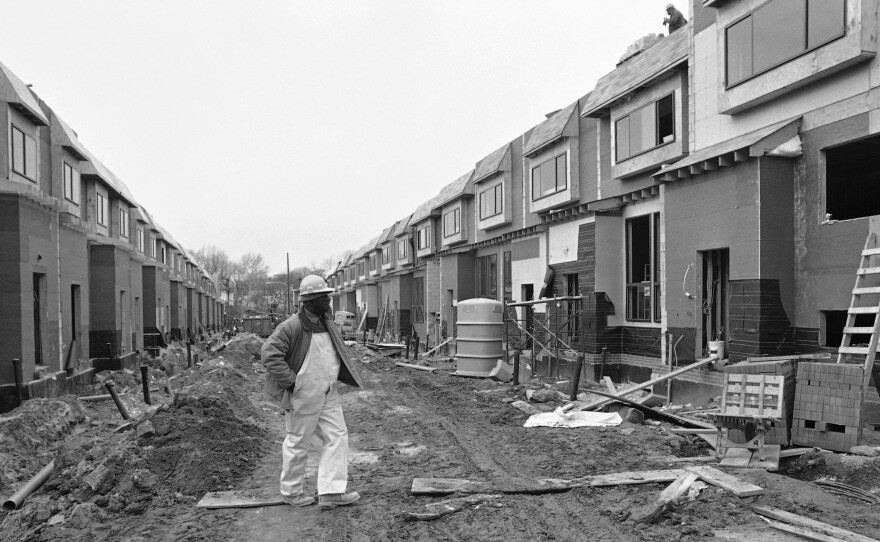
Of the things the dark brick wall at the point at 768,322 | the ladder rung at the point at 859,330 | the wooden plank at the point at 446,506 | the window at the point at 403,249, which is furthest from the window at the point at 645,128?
the window at the point at 403,249

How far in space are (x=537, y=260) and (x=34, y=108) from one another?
47.2ft

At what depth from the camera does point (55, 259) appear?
15.9 m

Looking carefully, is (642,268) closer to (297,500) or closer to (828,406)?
(828,406)

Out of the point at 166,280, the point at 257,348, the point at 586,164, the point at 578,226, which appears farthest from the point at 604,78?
the point at 166,280

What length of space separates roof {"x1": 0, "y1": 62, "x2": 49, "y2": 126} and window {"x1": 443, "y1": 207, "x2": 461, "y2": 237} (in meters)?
17.1

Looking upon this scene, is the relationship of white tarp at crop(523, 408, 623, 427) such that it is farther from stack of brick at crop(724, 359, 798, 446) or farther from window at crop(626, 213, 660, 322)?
window at crop(626, 213, 660, 322)

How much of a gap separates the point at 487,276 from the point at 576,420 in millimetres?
15807

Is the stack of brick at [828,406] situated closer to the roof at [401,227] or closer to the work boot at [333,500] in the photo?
the work boot at [333,500]

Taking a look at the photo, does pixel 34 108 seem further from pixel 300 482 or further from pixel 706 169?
pixel 706 169

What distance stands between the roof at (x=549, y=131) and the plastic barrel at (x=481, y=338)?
5.60 m

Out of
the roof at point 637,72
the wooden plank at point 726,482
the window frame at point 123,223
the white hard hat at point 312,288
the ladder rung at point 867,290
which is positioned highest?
the roof at point 637,72

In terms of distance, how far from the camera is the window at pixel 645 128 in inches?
554

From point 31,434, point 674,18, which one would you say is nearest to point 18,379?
point 31,434

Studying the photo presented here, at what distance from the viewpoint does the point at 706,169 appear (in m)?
11.3
